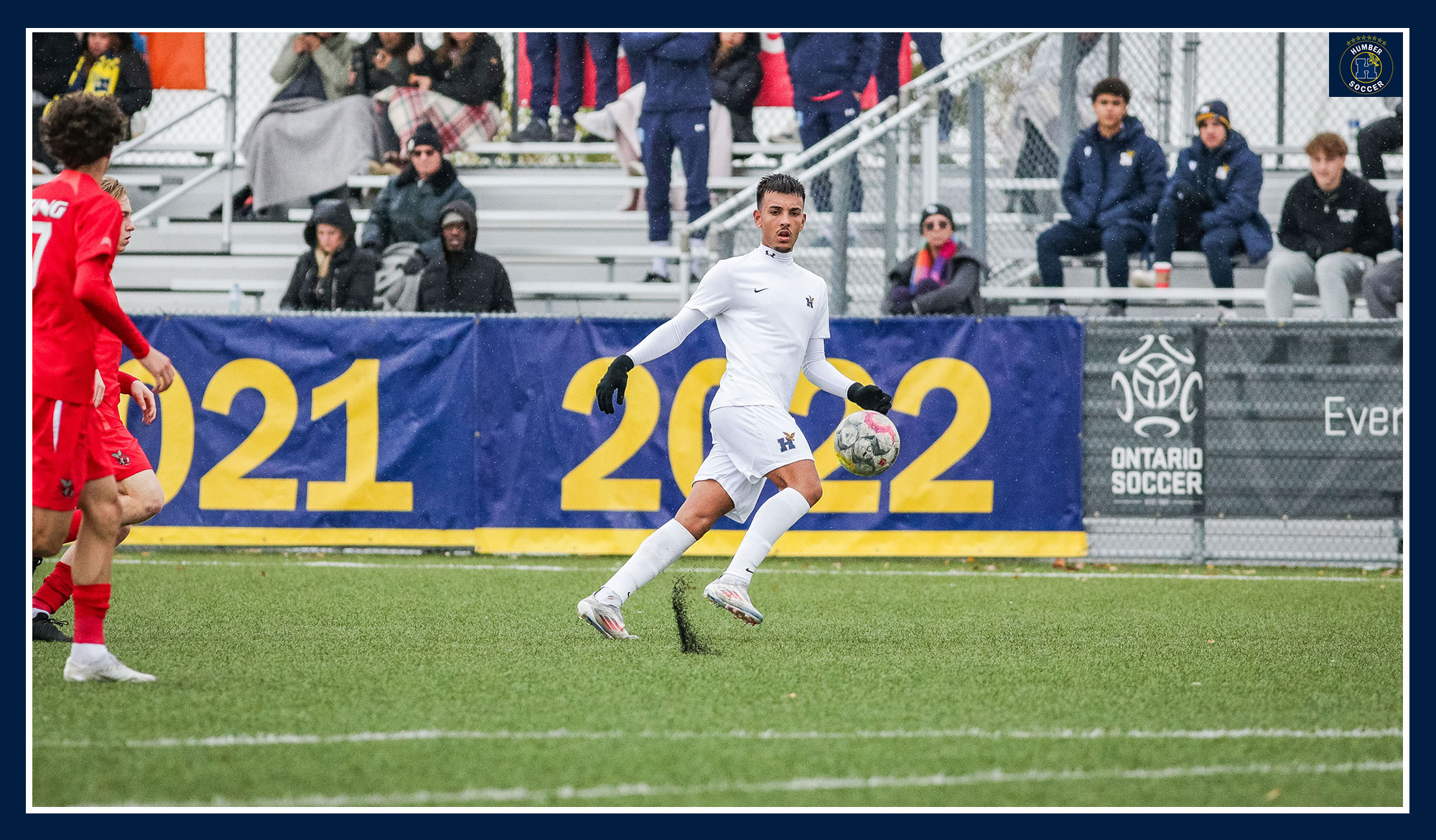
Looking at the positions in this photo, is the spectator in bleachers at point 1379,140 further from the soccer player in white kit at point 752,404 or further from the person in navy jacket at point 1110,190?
the soccer player in white kit at point 752,404

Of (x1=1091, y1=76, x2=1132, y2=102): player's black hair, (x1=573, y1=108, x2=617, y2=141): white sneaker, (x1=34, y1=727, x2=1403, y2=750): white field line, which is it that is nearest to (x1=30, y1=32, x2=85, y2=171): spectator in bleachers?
(x1=573, y1=108, x2=617, y2=141): white sneaker

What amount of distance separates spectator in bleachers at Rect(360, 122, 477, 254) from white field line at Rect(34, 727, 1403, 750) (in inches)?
367

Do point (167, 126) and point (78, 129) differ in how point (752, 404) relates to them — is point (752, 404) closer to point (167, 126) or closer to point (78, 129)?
point (78, 129)

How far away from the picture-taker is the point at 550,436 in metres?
11.1

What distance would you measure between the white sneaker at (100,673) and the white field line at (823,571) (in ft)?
15.0

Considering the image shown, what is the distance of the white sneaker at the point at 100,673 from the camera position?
212 inches

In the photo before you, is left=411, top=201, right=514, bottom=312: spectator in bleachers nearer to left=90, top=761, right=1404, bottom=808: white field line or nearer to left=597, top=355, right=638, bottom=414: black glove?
left=597, top=355, right=638, bottom=414: black glove

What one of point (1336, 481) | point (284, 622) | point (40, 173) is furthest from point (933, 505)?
point (40, 173)

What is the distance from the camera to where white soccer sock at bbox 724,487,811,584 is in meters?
6.68

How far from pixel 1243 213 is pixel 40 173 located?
12159mm

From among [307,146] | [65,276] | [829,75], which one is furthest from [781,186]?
[307,146]

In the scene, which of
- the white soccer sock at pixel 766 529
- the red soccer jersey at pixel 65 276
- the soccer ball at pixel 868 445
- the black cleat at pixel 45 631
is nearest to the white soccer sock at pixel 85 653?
the red soccer jersey at pixel 65 276

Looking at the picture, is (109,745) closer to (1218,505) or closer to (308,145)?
(1218,505)

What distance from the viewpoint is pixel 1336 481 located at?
427 inches
